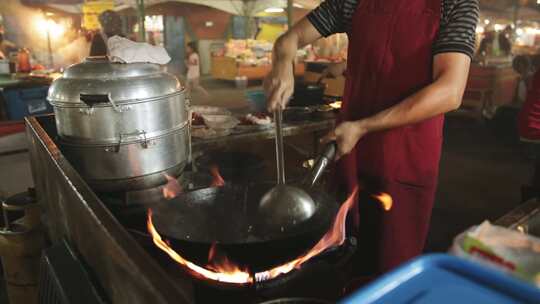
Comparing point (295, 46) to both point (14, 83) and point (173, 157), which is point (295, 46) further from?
point (14, 83)

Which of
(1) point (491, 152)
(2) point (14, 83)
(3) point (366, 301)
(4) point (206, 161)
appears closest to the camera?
(3) point (366, 301)

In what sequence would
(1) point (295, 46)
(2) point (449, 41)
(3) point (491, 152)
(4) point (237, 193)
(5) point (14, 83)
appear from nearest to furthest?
(2) point (449, 41), (4) point (237, 193), (1) point (295, 46), (5) point (14, 83), (3) point (491, 152)

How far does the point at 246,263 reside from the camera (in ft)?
4.90

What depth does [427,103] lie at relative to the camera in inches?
70.4

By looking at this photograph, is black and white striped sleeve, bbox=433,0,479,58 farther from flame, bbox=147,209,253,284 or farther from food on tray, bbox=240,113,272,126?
food on tray, bbox=240,113,272,126

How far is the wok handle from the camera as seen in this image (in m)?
1.78

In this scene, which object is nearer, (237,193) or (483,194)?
(237,193)

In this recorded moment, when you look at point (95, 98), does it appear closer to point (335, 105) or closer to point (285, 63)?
point (285, 63)

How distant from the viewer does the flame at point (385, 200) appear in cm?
222

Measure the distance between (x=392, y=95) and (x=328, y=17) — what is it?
0.65 metres

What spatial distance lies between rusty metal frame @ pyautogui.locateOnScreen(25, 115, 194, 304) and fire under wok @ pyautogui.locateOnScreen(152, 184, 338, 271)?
19 cm

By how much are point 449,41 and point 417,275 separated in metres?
1.40

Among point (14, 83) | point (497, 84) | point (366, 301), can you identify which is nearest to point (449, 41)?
point (366, 301)

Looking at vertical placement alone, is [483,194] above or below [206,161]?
below
